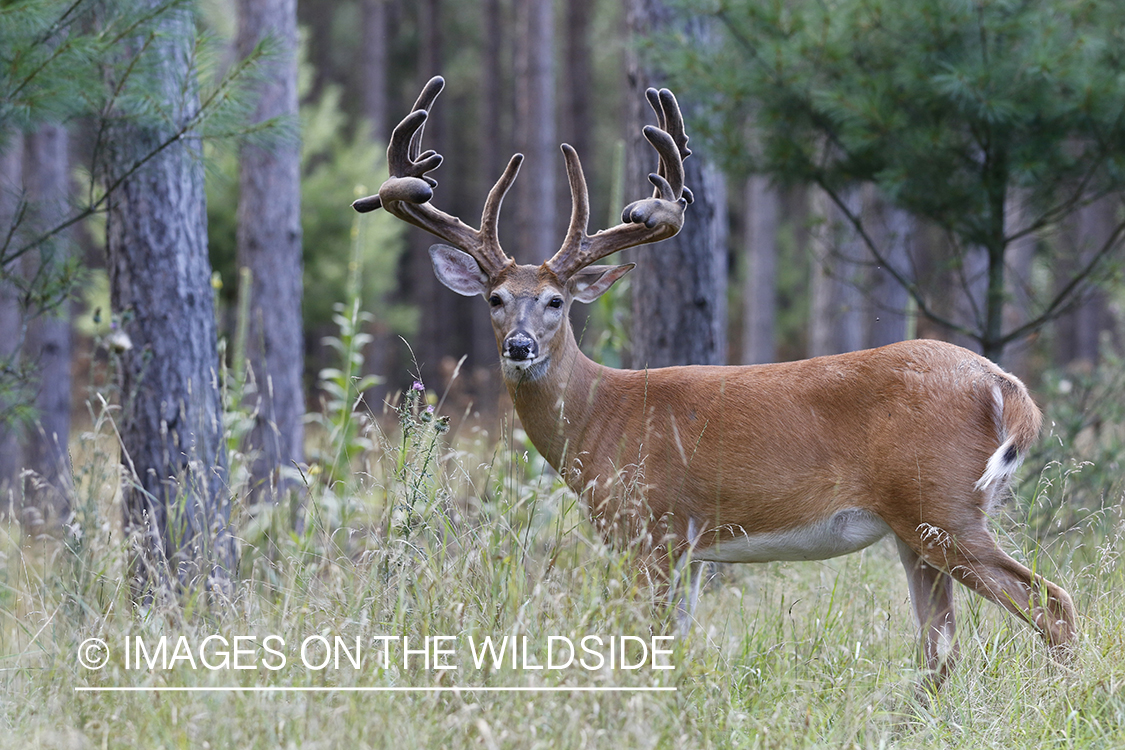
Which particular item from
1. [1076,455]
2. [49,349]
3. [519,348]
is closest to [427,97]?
[519,348]

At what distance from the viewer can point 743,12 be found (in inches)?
235

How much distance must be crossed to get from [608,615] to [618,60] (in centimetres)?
2348

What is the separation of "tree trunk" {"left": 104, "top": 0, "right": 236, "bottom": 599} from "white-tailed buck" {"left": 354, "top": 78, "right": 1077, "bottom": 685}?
3.53ft

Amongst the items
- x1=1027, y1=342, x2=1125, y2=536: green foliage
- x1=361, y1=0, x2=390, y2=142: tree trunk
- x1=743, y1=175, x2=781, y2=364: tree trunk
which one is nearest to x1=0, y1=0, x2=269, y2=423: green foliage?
x1=1027, y1=342, x2=1125, y2=536: green foliage

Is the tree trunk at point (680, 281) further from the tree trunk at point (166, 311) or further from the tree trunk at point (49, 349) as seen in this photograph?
the tree trunk at point (49, 349)

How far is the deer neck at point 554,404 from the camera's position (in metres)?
4.56

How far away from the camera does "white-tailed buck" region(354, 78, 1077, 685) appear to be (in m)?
3.88

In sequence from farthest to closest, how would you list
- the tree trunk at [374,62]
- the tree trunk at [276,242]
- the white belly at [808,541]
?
1. the tree trunk at [374,62]
2. the tree trunk at [276,242]
3. the white belly at [808,541]

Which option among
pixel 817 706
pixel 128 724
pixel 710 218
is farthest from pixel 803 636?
pixel 710 218

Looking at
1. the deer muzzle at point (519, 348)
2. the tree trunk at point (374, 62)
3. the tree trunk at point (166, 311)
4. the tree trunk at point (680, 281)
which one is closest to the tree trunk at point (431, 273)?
the tree trunk at point (374, 62)

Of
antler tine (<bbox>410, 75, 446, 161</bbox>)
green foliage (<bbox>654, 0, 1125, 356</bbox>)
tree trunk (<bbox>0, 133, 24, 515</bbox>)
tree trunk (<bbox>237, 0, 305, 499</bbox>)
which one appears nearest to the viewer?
antler tine (<bbox>410, 75, 446, 161</bbox>)

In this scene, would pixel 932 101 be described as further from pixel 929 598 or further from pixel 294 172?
pixel 294 172

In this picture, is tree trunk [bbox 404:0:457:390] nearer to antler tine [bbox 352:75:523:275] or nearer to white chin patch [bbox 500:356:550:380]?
antler tine [bbox 352:75:523:275]

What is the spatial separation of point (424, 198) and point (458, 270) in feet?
1.29
